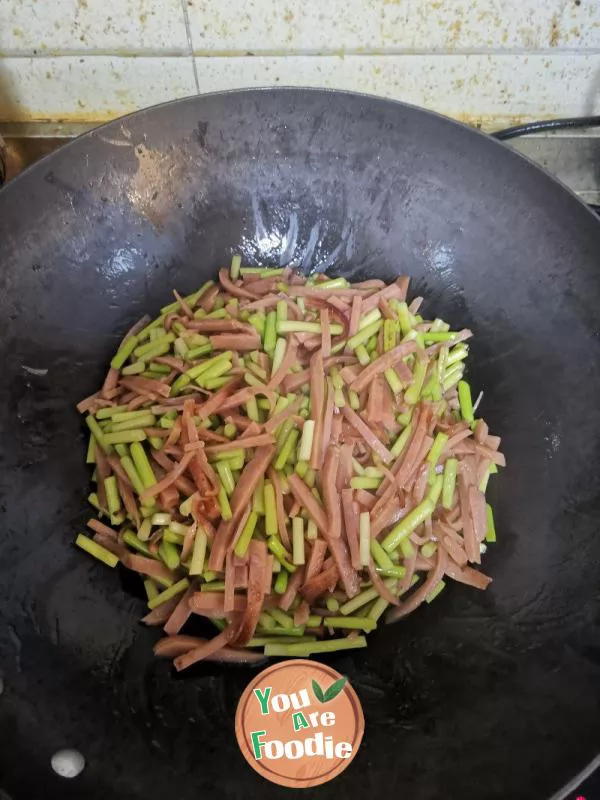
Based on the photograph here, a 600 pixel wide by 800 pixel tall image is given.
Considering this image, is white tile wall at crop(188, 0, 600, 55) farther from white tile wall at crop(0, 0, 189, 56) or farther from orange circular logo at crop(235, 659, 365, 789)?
orange circular logo at crop(235, 659, 365, 789)

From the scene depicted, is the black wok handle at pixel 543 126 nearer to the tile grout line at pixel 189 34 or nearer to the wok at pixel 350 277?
the wok at pixel 350 277

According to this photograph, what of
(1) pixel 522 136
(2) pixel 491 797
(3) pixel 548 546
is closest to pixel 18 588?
(2) pixel 491 797

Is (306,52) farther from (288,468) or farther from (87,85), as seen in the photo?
(288,468)

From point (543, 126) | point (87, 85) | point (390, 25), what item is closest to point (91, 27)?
point (87, 85)

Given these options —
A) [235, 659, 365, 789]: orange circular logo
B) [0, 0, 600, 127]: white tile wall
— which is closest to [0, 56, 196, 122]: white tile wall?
[0, 0, 600, 127]: white tile wall

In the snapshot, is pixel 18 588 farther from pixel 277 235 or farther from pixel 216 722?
pixel 277 235

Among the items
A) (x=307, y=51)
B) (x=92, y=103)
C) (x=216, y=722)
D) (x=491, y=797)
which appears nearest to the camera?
(x=491, y=797)
